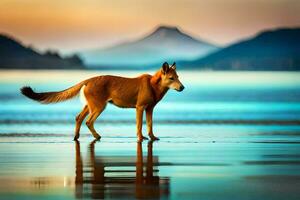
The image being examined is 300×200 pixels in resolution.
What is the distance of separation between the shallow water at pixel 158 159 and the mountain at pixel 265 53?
39.8m

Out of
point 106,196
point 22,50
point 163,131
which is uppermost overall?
point 22,50

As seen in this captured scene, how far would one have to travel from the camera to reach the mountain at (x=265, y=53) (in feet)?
216

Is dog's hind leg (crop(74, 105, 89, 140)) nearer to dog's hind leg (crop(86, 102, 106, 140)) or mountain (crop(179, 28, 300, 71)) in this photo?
dog's hind leg (crop(86, 102, 106, 140))

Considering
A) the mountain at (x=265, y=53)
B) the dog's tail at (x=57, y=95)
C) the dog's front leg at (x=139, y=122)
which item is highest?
the mountain at (x=265, y=53)

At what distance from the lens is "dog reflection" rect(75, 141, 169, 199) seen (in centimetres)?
1121

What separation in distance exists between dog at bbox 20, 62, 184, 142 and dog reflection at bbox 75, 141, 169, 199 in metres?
3.53

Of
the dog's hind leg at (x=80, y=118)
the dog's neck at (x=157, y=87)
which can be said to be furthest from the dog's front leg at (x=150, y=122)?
the dog's hind leg at (x=80, y=118)

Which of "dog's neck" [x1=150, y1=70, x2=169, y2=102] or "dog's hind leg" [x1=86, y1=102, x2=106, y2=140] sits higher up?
"dog's neck" [x1=150, y1=70, x2=169, y2=102]

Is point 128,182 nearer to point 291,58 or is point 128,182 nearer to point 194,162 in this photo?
point 194,162

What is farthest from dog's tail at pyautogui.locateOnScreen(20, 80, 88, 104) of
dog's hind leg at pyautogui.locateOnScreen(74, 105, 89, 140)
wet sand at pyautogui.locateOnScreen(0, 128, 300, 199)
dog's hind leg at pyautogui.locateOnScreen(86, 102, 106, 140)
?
wet sand at pyautogui.locateOnScreen(0, 128, 300, 199)

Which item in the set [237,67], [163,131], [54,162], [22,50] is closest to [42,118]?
[163,131]

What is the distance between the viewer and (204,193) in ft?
36.9

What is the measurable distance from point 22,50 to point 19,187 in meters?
52.4

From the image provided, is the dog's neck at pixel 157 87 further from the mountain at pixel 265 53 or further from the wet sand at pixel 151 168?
the mountain at pixel 265 53
